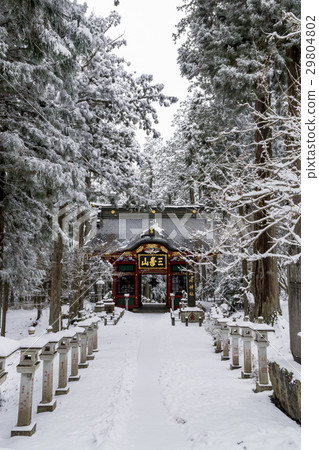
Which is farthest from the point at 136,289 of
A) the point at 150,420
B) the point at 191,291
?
the point at 150,420

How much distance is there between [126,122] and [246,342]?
8.11m

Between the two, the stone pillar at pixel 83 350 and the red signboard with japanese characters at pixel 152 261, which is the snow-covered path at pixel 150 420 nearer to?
the stone pillar at pixel 83 350

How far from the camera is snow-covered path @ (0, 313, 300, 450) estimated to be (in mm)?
3795

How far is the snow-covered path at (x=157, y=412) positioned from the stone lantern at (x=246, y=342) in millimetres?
203

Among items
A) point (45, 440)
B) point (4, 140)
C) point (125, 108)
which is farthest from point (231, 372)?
point (125, 108)

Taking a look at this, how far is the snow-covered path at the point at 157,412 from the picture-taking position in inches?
149

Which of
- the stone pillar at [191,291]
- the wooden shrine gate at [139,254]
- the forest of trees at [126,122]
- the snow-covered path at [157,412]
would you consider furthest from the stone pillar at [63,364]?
the wooden shrine gate at [139,254]

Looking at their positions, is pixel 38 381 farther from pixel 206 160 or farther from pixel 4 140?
pixel 206 160

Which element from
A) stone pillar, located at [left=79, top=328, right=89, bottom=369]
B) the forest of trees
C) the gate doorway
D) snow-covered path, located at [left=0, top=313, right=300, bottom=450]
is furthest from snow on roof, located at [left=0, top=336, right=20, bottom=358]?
the gate doorway

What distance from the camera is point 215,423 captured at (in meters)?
4.19

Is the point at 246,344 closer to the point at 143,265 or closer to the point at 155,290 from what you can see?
the point at 143,265
